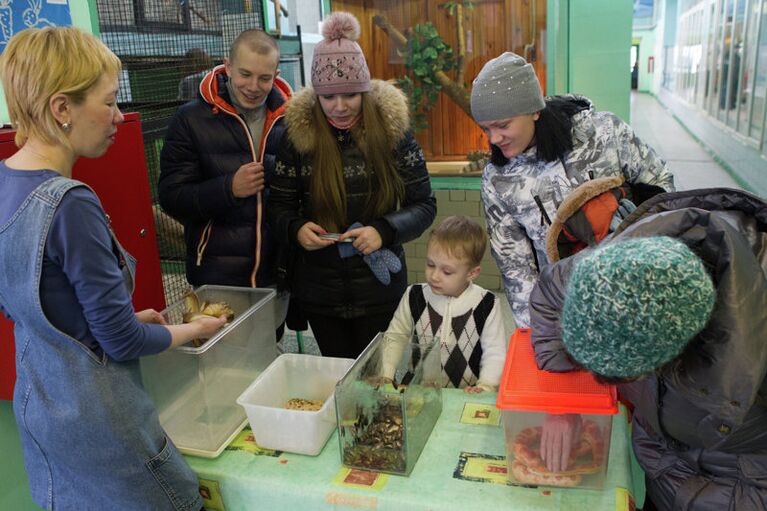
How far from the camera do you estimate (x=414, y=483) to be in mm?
1403

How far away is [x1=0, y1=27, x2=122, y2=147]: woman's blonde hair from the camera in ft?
4.18

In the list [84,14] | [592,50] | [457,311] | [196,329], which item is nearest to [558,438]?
[457,311]

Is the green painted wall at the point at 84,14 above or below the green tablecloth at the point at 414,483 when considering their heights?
above

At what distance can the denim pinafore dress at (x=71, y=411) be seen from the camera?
1.25m

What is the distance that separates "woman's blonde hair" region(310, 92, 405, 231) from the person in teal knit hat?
3.29 ft

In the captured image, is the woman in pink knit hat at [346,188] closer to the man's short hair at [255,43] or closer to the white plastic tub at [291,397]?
the man's short hair at [255,43]

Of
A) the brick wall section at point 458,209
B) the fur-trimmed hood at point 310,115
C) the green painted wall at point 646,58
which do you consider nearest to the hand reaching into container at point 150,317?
the fur-trimmed hood at point 310,115

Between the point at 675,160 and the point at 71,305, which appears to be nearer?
the point at 71,305

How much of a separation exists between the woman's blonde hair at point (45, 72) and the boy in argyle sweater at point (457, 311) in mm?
1104

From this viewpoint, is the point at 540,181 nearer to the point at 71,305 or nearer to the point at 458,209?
the point at 71,305

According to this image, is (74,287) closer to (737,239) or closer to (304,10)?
(737,239)

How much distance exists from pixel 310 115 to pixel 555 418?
1370 mm

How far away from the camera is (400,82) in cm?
459

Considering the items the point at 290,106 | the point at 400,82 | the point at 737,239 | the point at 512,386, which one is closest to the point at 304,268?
the point at 290,106
